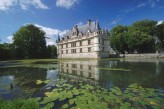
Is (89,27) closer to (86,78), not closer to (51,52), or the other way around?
(51,52)

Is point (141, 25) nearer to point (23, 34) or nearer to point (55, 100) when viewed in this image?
point (23, 34)

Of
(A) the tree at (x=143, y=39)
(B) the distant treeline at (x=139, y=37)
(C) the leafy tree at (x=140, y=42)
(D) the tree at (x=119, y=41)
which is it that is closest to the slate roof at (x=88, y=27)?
(D) the tree at (x=119, y=41)

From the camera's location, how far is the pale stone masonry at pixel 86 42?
55709 mm

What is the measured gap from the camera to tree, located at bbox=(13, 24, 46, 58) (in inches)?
2509

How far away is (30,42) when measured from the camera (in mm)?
65688

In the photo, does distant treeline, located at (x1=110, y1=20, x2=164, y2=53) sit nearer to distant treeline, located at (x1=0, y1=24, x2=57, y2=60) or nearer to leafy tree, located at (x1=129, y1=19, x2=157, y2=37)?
leafy tree, located at (x1=129, y1=19, x2=157, y2=37)

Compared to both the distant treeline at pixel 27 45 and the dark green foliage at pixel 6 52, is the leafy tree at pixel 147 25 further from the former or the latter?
the dark green foliage at pixel 6 52

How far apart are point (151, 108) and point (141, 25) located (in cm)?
6213

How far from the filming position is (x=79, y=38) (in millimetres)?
63875

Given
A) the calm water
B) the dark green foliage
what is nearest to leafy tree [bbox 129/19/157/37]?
the calm water

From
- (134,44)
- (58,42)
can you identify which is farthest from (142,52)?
(58,42)

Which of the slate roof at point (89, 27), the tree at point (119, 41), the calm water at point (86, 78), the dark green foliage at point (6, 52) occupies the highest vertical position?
the slate roof at point (89, 27)

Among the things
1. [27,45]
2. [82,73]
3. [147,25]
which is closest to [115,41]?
[147,25]

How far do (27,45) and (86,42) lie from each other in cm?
2705
